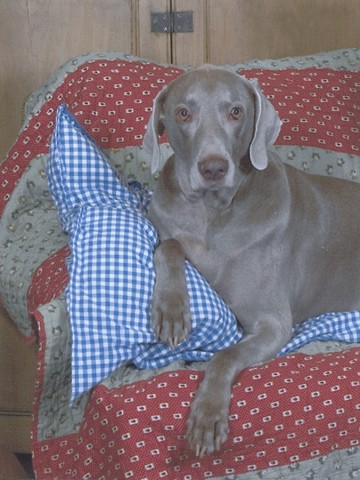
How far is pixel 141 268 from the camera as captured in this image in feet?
6.86

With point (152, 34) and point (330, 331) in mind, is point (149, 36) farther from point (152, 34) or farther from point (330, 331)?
point (330, 331)

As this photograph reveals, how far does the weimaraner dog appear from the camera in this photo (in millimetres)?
2090

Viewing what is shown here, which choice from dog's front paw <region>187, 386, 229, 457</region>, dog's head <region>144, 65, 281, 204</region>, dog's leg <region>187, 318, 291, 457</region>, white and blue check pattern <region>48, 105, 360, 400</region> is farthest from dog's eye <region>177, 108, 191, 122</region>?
dog's front paw <region>187, 386, 229, 457</region>

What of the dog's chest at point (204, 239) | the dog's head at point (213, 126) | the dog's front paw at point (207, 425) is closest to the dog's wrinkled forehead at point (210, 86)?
the dog's head at point (213, 126)

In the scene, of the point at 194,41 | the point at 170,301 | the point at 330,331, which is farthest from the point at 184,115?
the point at 194,41

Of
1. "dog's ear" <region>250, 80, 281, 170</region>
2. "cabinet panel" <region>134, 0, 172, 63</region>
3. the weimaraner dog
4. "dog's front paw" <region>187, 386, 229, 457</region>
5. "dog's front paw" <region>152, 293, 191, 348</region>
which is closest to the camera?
"dog's front paw" <region>187, 386, 229, 457</region>

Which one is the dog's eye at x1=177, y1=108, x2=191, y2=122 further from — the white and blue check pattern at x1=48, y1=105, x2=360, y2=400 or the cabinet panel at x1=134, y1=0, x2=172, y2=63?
Result: the cabinet panel at x1=134, y1=0, x2=172, y2=63

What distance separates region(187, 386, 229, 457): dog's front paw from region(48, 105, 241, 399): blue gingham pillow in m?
0.21

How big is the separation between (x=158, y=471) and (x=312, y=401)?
1.09 ft

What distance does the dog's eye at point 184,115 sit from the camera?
2.16 m

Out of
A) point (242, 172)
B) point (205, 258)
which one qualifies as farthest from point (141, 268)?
point (242, 172)

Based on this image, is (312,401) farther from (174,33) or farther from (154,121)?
(174,33)

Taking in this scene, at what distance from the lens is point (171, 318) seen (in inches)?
78.7

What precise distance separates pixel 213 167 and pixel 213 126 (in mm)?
102
